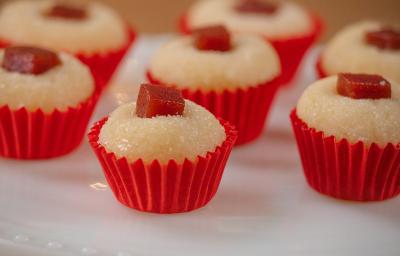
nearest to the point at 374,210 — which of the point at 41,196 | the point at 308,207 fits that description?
the point at 308,207

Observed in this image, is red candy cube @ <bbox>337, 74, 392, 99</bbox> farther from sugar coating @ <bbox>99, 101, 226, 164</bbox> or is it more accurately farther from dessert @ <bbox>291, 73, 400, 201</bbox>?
sugar coating @ <bbox>99, 101, 226, 164</bbox>

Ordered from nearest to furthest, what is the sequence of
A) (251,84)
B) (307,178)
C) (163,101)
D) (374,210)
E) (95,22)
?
(163,101), (374,210), (307,178), (251,84), (95,22)

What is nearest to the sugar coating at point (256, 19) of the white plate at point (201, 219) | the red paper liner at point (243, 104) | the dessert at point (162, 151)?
the red paper liner at point (243, 104)

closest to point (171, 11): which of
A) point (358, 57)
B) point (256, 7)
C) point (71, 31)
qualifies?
point (256, 7)

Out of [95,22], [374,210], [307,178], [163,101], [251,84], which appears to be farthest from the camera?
[95,22]

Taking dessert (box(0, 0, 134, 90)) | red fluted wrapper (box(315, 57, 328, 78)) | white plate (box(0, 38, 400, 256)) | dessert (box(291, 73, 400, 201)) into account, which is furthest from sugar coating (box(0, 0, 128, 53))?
dessert (box(291, 73, 400, 201))

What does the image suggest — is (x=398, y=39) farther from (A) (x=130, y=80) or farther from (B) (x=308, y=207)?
(A) (x=130, y=80)
